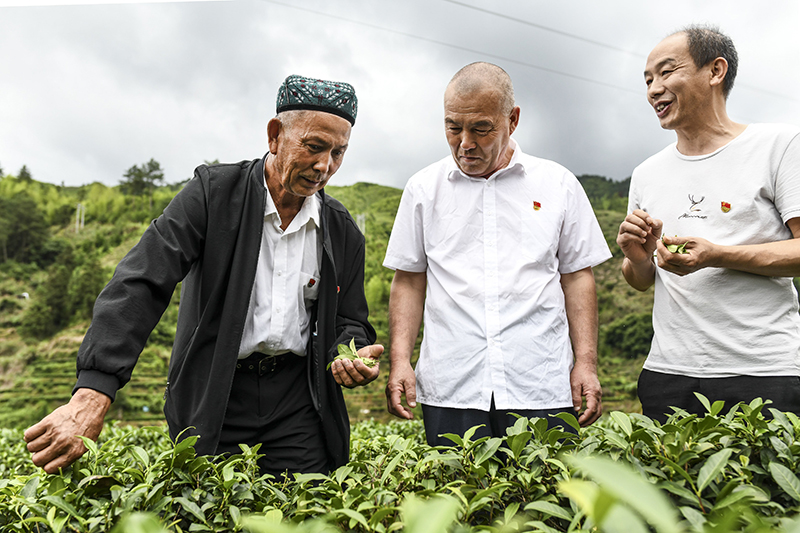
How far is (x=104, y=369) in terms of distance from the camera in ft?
5.26

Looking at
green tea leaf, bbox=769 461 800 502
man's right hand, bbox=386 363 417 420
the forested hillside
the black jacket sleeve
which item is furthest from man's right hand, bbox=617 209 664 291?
the forested hillside

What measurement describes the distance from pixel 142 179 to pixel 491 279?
6.44 metres

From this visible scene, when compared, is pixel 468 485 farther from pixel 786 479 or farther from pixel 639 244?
pixel 639 244

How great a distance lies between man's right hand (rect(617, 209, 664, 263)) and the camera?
2.12m

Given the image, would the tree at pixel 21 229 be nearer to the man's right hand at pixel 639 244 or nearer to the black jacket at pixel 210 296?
the black jacket at pixel 210 296

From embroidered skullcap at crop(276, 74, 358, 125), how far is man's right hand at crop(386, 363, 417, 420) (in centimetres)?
105

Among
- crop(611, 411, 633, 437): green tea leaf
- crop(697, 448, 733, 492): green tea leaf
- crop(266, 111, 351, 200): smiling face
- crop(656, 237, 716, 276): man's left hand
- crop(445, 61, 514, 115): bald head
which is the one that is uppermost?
crop(445, 61, 514, 115): bald head

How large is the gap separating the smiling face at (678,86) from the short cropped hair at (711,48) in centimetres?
2

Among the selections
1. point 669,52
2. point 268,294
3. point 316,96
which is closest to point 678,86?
point 669,52

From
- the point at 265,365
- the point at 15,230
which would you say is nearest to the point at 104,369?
the point at 265,365

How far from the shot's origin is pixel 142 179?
24.0 feet

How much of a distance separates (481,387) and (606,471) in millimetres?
1738

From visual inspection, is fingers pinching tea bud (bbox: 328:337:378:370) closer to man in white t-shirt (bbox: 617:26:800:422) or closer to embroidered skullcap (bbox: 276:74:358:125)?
embroidered skullcap (bbox: 276:74:358:125)

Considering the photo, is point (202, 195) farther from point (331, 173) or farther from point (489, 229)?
point (489, 229)
